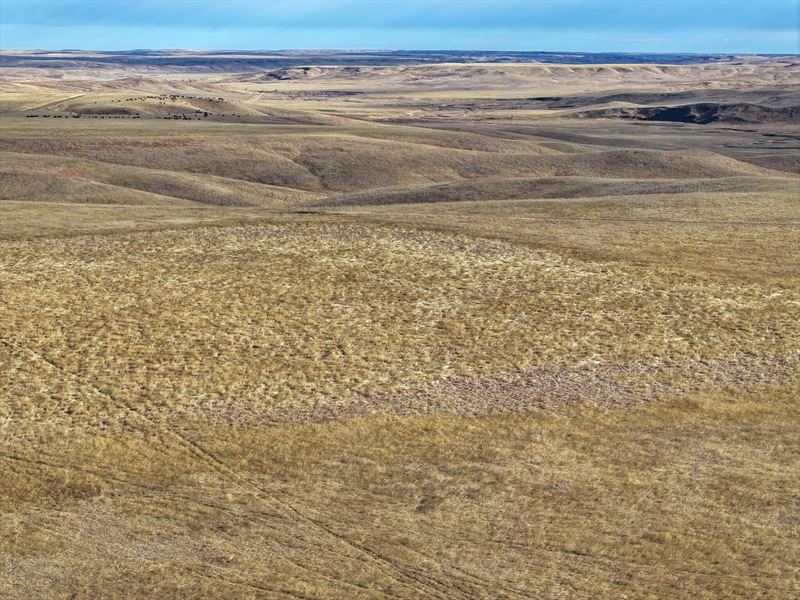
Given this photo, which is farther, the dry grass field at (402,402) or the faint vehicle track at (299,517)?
the dry grass field at (402,402)

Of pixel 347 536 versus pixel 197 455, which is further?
pixel 197 455

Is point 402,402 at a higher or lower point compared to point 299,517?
higher

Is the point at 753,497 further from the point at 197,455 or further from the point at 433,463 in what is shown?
the point at 197,455

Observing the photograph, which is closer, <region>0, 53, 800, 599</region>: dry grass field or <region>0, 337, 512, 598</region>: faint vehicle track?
<region>0, 337, 512, 598</region>: faint vehicle track

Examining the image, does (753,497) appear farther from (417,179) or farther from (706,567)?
(417,179)

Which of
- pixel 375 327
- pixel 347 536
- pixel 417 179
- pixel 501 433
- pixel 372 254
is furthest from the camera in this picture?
pixel 417 179

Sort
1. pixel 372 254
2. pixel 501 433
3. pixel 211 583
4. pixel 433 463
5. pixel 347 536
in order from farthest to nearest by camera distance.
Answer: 1. pixel 372 254
2. pixel 501 433
3. pixel 433 463
4. pixel 347 536
5. pixel 211 583

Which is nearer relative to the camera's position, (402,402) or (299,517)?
(299,517)

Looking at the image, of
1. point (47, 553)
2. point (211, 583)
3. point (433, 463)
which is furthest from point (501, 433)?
point (47, 553)
